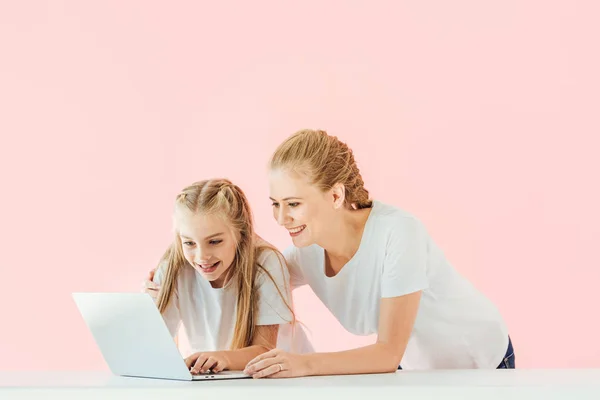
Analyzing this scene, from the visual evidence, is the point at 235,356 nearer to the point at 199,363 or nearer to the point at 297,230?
the point at 199,363

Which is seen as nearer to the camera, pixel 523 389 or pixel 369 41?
pixel 523 389

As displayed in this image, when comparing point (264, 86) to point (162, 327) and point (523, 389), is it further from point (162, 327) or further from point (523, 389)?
point (523, 389)

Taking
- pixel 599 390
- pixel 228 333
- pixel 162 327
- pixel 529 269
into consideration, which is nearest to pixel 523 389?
pixel 599 390

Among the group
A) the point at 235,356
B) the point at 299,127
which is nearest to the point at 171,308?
the point at 235,356

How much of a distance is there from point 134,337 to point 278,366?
24 centimetres

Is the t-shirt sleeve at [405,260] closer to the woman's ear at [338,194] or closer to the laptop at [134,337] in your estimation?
the woman's ear at [338,194]

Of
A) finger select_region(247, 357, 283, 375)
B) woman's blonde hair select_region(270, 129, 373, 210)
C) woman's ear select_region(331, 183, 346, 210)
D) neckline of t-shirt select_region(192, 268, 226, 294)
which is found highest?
woman's blonde hair select_region(270, 129, 373, 210)

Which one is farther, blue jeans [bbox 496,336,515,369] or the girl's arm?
blue jeans [bbox 496,336,515,369]

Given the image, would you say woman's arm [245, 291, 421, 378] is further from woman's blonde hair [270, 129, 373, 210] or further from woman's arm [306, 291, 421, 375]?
woman's blonde hair [270, 129, 373, 210]

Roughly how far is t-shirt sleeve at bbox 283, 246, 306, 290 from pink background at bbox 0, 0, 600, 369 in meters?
1.06

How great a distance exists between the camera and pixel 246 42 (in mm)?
3055

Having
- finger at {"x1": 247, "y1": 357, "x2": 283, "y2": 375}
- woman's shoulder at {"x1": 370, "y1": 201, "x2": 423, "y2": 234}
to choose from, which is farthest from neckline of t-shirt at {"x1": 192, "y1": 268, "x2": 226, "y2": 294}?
finger at {"x1": 247, "y1": 357, "x2": 283, "y2": 375}

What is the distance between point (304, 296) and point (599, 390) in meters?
1.88

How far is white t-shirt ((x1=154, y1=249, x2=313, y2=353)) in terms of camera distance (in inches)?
69.1
